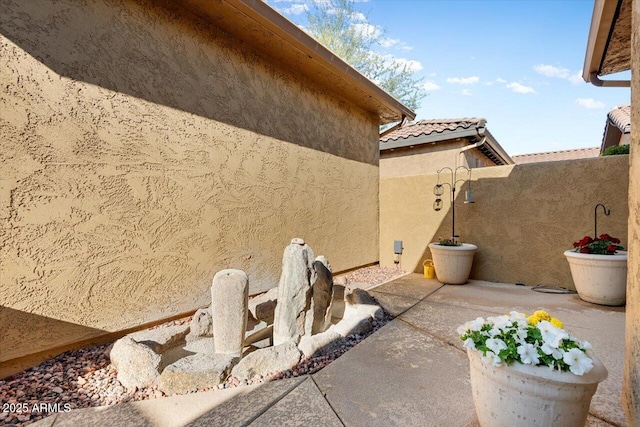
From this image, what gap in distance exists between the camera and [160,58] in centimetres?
356

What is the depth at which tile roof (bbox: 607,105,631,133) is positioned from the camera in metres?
7.60

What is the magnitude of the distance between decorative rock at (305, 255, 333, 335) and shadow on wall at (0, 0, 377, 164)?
250 centimetres

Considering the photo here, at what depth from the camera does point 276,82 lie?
5.01 m

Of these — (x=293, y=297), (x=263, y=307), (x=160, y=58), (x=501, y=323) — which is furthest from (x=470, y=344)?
(x=160, y=58)

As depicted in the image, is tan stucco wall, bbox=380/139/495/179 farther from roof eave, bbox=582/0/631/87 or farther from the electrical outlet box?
roof eave, bbox=582/0/631/87

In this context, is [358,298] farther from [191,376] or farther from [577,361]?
[577,361]

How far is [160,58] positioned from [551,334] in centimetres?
465

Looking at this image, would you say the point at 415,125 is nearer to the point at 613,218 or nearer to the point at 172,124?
the point at 613,218

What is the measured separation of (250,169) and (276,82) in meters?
1.73

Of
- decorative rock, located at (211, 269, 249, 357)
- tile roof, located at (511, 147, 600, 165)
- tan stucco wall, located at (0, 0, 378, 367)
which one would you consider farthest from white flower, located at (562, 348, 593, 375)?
tile roof, located at (511, 147, 600, 165)

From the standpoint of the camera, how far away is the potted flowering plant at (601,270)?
414cm

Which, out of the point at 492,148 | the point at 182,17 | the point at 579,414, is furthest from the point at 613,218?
the point at 182,17

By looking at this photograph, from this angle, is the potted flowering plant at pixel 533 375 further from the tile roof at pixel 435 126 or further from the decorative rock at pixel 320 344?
the tile roof at pixel 435 126

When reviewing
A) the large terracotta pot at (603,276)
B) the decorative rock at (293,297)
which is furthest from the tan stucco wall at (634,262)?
the large terracotta pot at (603,276)
